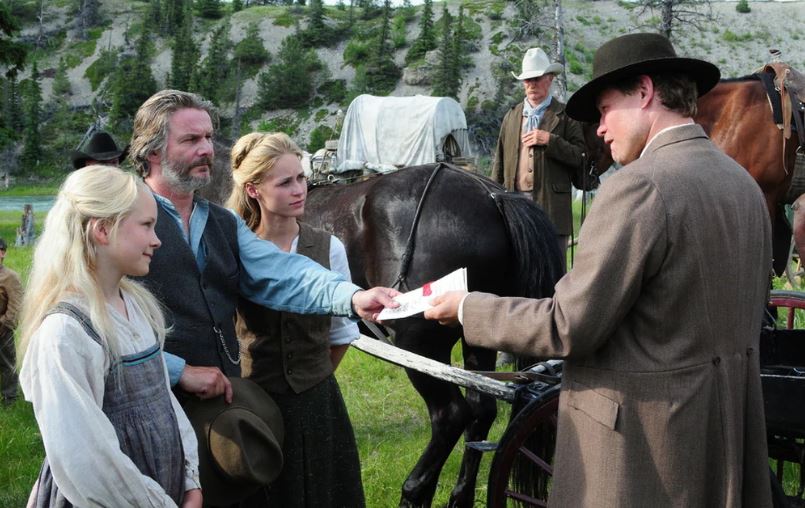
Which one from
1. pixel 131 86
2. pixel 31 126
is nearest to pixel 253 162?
pixel 31 126

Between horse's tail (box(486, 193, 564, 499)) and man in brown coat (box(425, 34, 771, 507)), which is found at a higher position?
man in brown coat (box(425, 34, 771, 507))

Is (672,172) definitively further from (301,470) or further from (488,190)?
(488,190)

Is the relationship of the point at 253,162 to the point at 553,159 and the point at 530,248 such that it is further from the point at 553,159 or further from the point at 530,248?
the point at 553,159

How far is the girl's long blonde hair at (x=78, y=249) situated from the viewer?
1761mm

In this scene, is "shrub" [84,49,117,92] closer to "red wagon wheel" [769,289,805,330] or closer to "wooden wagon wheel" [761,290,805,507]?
"red wagon wheel" [769,289,805,330]

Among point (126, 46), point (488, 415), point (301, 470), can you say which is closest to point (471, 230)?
point (488, 415)

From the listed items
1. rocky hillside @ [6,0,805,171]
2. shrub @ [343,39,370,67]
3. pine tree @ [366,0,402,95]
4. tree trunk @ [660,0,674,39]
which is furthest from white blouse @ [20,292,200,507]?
shrub @ [343,39,370,67]

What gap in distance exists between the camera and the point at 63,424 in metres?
1.63

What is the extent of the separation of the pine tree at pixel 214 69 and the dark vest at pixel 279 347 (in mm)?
52874

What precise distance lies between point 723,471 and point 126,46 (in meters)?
69.3

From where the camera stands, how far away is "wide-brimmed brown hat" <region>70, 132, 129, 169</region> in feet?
17.1

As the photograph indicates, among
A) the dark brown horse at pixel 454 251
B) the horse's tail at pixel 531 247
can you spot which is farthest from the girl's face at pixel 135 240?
the horse's tail at pixel 531 247

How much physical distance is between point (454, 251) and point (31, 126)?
50203 mm

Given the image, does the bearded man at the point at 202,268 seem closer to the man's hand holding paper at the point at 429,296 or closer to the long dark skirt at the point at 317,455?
the man's hand holding paper at the point at 429,296
